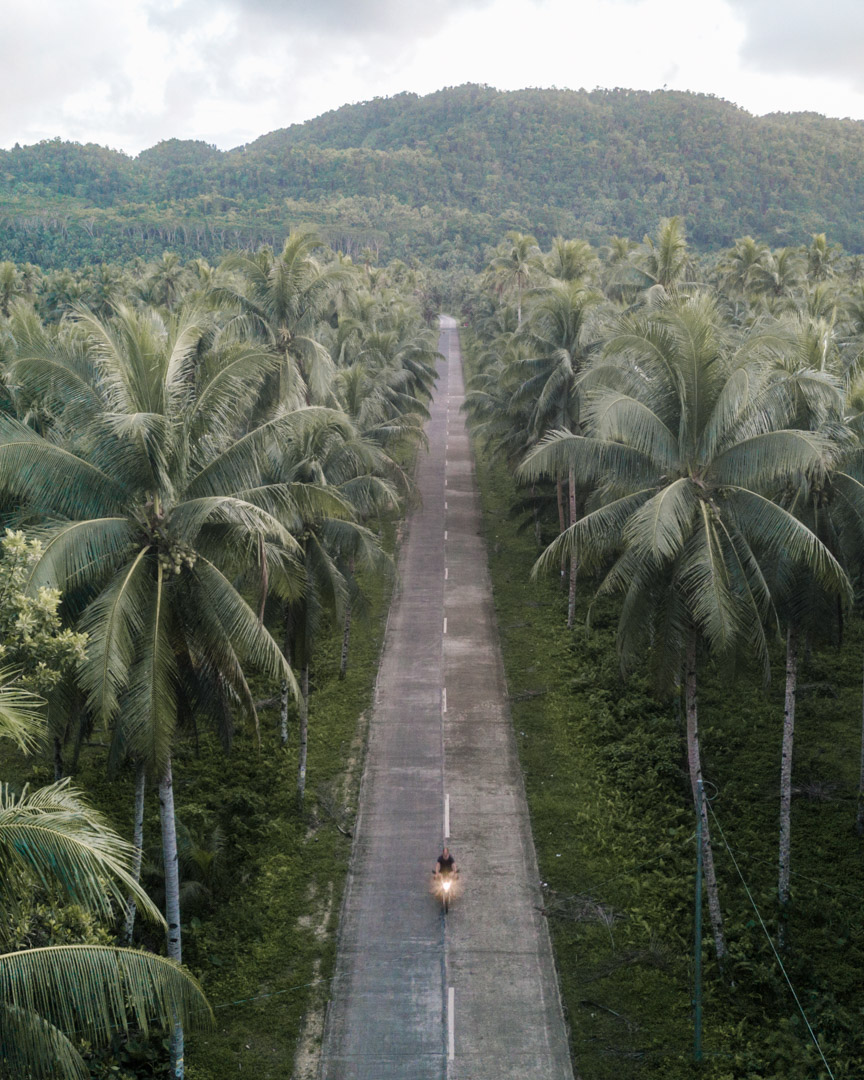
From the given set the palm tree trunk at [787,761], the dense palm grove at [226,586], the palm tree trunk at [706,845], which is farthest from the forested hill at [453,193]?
the palm tree trunk at [706,845]

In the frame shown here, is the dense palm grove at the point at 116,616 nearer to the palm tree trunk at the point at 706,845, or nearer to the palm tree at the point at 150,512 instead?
the palm tree at the point at 150,512

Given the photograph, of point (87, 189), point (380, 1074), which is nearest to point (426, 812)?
point (380, 1074)

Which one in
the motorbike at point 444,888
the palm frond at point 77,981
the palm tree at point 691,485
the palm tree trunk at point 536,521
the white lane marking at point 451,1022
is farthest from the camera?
the palm tree trunk at point 536,521

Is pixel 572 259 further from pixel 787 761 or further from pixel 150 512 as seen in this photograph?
pixel 150 512

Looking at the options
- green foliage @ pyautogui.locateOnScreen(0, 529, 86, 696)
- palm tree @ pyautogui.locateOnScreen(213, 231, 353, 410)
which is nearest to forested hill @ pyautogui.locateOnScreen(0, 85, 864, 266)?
palm tree @ pyautogui.locateOnScreen(213, 231, 353, 410)

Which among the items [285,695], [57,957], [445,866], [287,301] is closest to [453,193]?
[287,301]

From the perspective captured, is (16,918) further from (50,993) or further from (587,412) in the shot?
(587,412)

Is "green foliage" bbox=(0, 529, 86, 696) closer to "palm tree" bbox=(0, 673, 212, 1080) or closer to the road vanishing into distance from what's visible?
"palm tree" bbox=(0, 673, 212, 1080)
